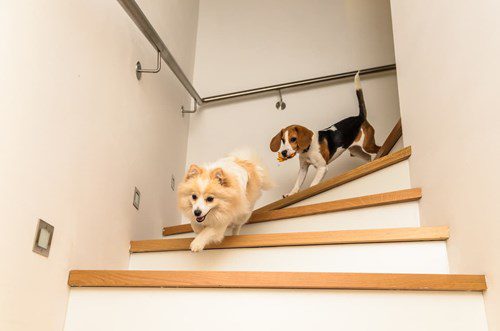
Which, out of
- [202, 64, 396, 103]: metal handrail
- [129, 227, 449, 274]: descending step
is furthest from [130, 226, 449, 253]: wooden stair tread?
[202, 64, 396, 103]: metal handrail

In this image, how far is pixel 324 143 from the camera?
2.94 m

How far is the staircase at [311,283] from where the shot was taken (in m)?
1.27

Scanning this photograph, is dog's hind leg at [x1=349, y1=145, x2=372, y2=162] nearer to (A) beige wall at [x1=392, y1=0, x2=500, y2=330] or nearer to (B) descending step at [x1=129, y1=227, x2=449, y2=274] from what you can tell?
(A) beige wall at [x1=392, y1=0, x2=500, y2=330]

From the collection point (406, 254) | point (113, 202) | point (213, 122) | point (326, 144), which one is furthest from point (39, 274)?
point (213, 122)

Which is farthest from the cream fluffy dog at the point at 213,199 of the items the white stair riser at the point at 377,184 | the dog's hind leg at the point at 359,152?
the dog's hind leg at the point at 359,152

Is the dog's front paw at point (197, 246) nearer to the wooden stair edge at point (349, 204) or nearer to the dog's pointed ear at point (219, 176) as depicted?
the dog's pointed ear at point (219, 176)

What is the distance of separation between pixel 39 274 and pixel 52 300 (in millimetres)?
114

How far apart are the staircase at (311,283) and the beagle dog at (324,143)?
817 millimetres

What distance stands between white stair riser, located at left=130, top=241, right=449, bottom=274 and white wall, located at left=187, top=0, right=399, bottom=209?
4.77ft

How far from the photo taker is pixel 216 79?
3719 millimetres

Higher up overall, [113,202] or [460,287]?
[113,202]

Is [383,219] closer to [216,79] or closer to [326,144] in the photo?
[326,144]

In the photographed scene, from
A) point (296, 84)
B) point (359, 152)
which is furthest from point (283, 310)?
point (296, 84)

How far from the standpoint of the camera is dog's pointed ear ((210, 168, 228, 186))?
196cm
